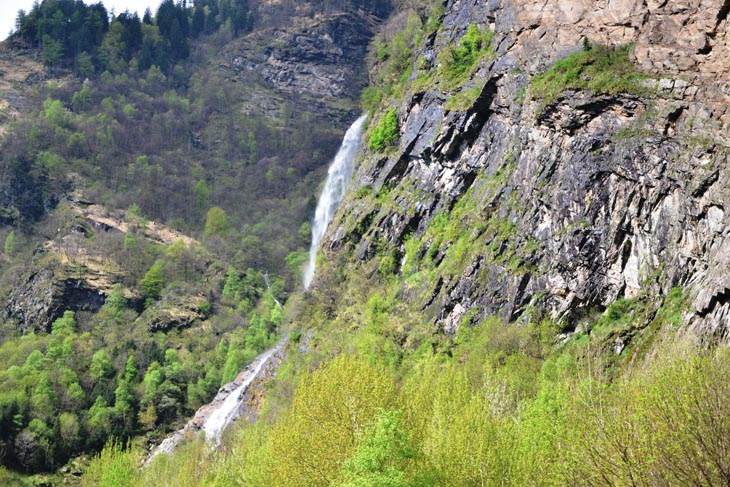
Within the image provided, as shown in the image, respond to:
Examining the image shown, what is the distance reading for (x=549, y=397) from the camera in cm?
3222

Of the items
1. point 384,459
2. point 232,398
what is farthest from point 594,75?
point 232,398

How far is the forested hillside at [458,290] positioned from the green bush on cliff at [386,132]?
204 mm

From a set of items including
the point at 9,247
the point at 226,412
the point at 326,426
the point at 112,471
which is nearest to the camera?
the point at 326,426

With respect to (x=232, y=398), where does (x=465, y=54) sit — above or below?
above

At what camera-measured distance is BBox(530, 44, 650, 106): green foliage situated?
4378cm

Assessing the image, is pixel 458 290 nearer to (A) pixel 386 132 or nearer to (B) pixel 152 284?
(A) pixel 386 132

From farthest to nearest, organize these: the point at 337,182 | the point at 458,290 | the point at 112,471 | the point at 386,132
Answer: the point at 337,182, the point at 386,132, the point at 458,290, the point at 112,471

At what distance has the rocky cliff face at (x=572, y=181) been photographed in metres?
→ 38.4

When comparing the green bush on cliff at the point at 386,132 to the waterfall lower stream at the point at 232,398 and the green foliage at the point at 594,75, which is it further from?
the green foliage at the point at 594,75

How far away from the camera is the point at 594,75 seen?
46000mm

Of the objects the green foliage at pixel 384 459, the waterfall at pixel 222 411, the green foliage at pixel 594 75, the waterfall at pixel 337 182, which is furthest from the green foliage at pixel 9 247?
the green foliage at pixel 384 459

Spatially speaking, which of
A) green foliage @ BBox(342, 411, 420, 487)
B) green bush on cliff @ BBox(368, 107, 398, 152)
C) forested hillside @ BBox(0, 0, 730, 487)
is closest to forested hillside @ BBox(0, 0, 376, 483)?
forested hillside @ BBox(0, 0, 730, 487)

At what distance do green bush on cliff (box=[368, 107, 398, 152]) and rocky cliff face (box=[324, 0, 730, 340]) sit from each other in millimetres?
5543

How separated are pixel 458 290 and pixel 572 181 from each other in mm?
10503
